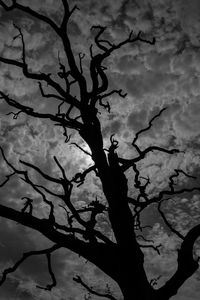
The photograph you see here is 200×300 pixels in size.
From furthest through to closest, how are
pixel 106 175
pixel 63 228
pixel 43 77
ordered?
pixel 43 77 < pixel 106 175 < pixel 63 228

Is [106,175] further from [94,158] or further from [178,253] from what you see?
[178,253]

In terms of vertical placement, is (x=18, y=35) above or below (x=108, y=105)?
above

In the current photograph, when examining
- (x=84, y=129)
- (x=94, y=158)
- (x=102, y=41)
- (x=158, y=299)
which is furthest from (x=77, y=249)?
(x=102, y=41)

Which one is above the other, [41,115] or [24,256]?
[41,115]

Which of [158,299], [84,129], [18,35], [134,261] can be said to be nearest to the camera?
[158,299]

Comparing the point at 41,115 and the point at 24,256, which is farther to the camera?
the point at 41,115

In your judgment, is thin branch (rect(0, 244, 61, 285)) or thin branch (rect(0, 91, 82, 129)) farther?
thin branch (rect(0, 91, 82, 129))

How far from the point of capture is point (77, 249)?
4.87m

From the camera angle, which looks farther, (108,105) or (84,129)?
(108,105)

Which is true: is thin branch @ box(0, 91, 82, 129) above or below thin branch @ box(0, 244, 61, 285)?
above

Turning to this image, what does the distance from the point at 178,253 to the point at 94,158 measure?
251 cm

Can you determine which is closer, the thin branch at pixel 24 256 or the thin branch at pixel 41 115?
the thin branch at pixel 24 256

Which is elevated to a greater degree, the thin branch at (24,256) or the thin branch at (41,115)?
the thin branch at (41,115)

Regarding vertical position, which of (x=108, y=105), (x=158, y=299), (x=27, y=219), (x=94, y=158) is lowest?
(x=158, y=299)
